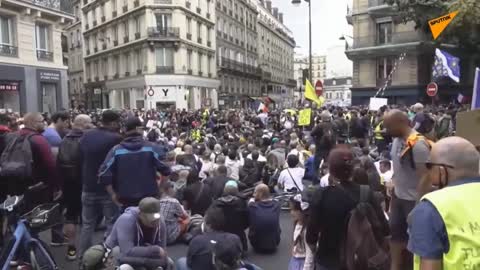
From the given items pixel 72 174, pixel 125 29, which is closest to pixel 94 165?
pixel 72 174

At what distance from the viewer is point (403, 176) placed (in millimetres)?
4992

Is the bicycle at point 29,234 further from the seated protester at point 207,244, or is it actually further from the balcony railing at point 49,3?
the balcony railing at point 49,3

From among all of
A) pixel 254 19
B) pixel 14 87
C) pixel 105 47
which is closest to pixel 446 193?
pixel 14 87

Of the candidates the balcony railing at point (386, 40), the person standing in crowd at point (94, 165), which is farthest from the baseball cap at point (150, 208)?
the balcony railing at point (386, 40)

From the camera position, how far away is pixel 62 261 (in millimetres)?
6504

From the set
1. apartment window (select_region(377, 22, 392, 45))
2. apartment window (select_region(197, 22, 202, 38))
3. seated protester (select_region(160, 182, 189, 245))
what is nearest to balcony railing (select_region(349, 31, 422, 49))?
apartment window (select_region(377, 22, 392, 45))

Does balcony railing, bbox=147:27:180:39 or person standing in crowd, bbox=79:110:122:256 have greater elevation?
balcony railing, bbox=147:27:180:39

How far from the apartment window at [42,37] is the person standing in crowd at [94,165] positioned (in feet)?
57.3

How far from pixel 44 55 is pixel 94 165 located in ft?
58.0

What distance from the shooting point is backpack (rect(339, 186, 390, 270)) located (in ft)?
12.4

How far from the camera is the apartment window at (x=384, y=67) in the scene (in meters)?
38.3

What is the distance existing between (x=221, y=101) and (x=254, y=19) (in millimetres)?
23145

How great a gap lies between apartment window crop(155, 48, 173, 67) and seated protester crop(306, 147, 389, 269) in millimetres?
43046

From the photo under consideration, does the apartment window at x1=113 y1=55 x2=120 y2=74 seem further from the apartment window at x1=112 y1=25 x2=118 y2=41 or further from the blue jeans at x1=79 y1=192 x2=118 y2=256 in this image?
the blue jeans at x1=79 y1=192 x2=118 y2=256
